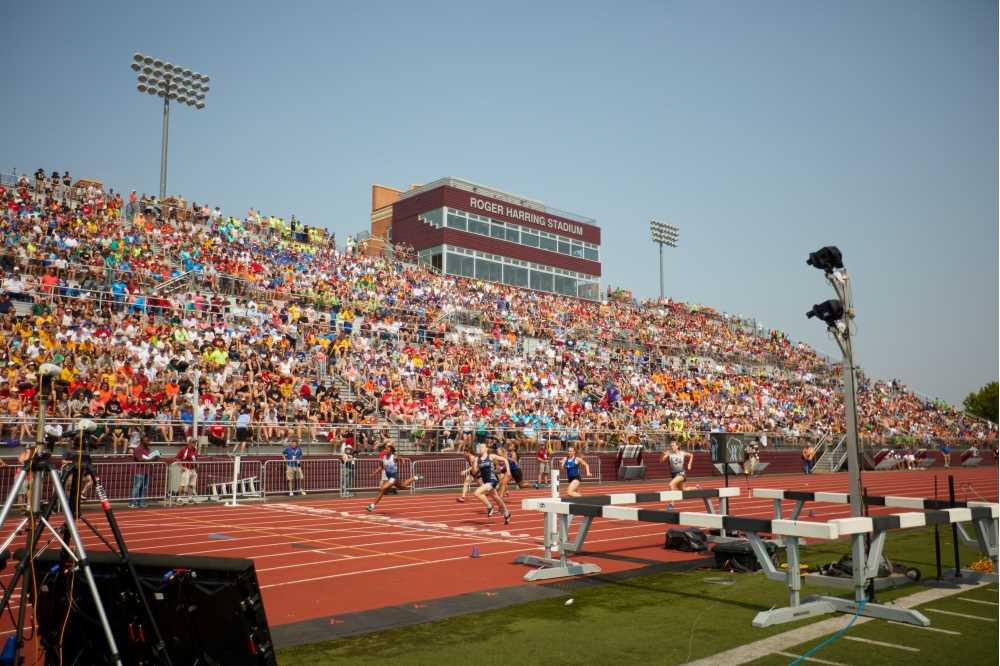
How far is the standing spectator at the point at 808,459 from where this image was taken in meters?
39.5

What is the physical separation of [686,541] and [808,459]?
30.0 metres

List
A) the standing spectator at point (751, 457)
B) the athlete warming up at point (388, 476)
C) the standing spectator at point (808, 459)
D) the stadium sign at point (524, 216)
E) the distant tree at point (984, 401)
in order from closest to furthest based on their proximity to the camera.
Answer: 1. the athlete warming up at point (388, 476)
2. the standing spectator at point (751, 457)
3. the standing spectator at point (808, 459)
4. the stadium sign at point (524, 216)
5. the distant tree at point (984, 401)

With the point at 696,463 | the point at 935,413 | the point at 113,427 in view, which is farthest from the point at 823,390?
the point at 113,427

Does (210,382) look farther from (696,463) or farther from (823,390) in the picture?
(823,390)

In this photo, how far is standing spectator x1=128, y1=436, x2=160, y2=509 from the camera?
20.0 meters

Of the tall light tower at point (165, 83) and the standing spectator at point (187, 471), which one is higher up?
the tall light tower at point (165, 83)

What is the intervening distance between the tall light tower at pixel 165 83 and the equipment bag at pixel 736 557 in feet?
127

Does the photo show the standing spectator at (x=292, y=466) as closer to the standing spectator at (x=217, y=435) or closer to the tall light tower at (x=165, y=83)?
the standing spectator at (x=217, y=435)

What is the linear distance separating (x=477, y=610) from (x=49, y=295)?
2112cm

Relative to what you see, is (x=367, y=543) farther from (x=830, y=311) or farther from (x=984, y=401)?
(x=984, y=401)

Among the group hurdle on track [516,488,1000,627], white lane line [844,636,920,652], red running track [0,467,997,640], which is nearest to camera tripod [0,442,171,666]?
red running track [0,467,997,640]

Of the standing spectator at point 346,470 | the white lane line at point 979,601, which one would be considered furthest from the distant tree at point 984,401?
the white lane line at point 979,601

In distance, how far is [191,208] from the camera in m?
34.6

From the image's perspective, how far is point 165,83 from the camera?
144 ft
